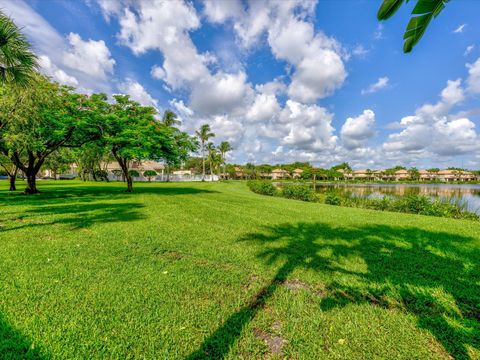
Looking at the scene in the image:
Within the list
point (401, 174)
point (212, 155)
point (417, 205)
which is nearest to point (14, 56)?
point (417, 205)

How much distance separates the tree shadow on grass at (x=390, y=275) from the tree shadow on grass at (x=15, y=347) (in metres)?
1.54

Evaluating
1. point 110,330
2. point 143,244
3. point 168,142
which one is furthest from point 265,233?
point 168,142

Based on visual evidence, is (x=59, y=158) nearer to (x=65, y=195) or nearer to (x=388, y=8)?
(x=65, y=195)

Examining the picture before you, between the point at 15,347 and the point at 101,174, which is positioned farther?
the point at 101,174

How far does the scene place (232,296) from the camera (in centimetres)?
319

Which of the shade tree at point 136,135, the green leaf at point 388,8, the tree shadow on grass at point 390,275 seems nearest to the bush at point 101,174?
the shade tree at point 136,135

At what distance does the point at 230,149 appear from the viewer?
67250 millimetres

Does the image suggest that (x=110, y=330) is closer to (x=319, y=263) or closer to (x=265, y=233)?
(x=319, y=263)

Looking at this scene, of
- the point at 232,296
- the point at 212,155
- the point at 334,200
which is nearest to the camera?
the point at 232,296

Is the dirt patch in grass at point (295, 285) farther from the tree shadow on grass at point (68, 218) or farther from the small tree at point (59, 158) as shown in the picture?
the small tree at point (59, 158)

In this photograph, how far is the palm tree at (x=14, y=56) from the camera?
5.78 meters

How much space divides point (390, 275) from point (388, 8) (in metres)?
4.27

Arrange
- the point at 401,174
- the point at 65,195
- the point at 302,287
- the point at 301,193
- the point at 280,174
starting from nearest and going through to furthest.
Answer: the point at 302,287
the point at 65,195
the point at 301,193
the point at 401,174
the point at 280,174

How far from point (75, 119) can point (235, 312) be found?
1543 centimetres
